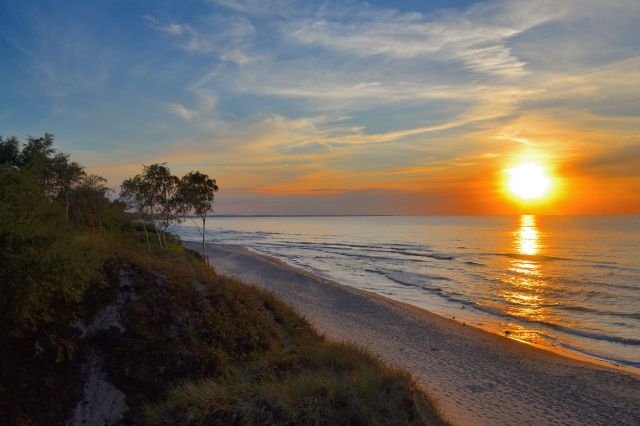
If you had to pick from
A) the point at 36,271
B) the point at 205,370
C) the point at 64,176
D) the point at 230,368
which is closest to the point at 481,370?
the point at 230,368

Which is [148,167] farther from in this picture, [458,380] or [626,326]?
[626,326]

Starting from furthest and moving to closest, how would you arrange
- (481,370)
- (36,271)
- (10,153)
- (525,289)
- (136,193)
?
(525,289) → (136,193) → (10,153) → (481,370) → (36,271)

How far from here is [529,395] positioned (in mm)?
14070

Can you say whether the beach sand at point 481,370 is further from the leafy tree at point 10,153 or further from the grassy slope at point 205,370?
the leafy tree at point 10,153

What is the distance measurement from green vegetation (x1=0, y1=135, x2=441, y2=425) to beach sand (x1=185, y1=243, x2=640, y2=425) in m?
4.17

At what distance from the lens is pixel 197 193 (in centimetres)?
3353

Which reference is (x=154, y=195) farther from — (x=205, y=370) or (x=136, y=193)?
(x=205, y=370)

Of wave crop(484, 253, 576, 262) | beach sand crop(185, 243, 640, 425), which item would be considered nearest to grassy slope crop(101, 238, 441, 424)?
beach sand crop(185, 243, 640, 425)

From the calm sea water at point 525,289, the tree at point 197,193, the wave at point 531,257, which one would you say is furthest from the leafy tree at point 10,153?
the wave at point 531,257

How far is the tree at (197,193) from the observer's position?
107 feet

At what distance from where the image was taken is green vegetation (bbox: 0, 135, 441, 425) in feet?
27.2

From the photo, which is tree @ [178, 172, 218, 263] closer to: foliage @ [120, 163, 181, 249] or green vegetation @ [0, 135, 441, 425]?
foliage @ [120, 163, 181, 249]

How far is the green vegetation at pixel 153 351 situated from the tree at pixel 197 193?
2076 cm

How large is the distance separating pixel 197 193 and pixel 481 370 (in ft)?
81.9
